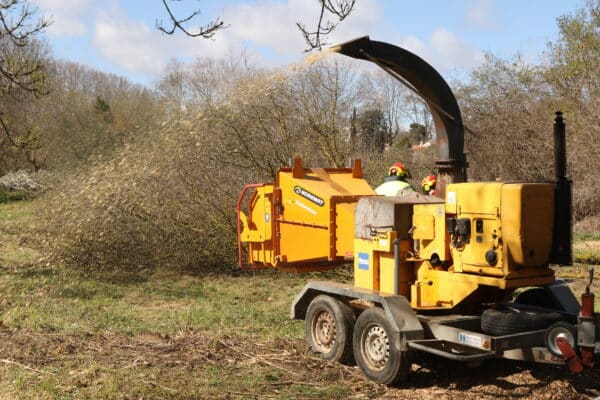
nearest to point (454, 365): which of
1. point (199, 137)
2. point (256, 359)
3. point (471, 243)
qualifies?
point (471, 243)

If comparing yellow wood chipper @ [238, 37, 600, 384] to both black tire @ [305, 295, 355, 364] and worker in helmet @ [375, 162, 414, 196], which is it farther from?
worker in helmet @ [375, 162, 414, 196]

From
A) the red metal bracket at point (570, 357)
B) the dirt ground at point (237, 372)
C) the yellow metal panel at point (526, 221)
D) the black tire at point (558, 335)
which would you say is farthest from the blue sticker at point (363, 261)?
the red metal bracket at point (570, 357)

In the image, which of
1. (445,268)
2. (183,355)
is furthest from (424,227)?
(183,355)

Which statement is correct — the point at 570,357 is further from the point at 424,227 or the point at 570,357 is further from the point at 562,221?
the point at 424,227

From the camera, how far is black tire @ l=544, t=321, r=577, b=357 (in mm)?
5098

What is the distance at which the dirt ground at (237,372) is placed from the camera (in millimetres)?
5605

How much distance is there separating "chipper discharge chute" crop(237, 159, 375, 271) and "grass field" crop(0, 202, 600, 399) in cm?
85

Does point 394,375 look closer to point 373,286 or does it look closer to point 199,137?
point 373,286

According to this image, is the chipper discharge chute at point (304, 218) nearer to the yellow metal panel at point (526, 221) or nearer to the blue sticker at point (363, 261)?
the blue sticker at point (363, 261)

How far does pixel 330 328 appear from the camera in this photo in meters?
6.74

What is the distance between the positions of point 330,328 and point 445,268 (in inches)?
52.2

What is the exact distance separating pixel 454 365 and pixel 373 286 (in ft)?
3.44

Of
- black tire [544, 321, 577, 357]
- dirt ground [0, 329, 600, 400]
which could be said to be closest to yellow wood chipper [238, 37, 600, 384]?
black tire [544, 321, 577, 357]

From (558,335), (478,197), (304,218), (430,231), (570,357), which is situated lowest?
(570,357)
